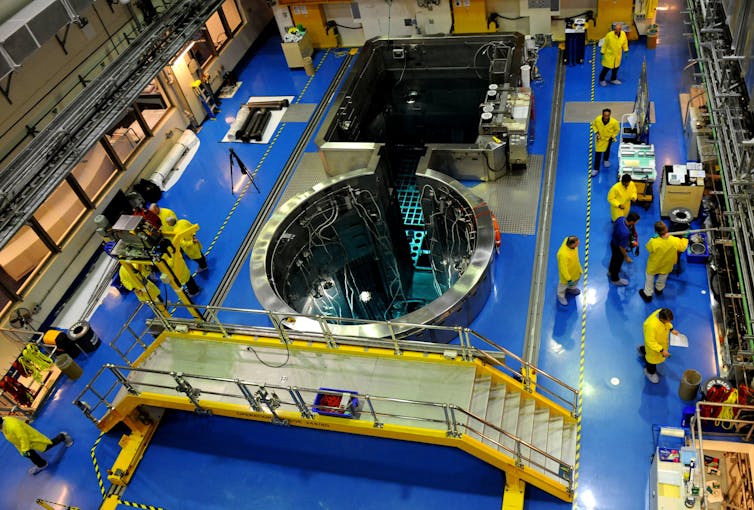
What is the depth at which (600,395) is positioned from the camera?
28.3 feet

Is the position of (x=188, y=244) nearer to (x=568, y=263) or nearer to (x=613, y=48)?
(x=568, y=263)

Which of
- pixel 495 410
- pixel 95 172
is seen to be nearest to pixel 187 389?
pixel 495 410

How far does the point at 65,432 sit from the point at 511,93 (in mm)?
10618

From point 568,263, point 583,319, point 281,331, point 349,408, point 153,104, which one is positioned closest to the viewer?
point 349,408

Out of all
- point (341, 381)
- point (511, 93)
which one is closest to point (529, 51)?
point (511, 93)

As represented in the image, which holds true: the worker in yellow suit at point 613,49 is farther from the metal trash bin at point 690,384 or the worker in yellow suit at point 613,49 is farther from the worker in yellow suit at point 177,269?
the worker in yellow suit at point 177,269

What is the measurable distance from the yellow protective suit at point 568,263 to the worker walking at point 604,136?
3134mm

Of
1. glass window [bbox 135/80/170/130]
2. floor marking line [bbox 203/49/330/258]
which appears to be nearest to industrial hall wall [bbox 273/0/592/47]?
floor marking line [bbox 203/49/330/258]

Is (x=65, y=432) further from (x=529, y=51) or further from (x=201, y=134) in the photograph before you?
(x=529, y=51)

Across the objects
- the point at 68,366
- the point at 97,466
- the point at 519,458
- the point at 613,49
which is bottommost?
the point at 97,466

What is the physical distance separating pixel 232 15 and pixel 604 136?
12061 mm

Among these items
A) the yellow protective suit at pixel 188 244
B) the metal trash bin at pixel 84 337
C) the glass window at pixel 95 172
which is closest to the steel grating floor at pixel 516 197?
the yellow protective suit at pixel 188 244

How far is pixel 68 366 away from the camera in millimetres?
10375

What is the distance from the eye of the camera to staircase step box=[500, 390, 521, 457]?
26.1ft
